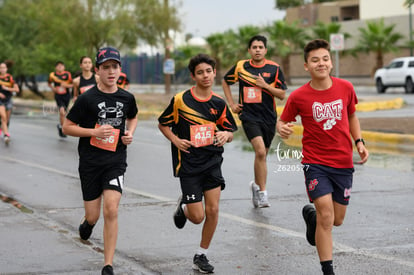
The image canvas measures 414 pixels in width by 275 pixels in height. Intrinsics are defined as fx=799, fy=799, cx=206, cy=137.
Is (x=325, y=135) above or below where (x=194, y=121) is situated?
below

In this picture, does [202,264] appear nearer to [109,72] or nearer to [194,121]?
[194,121]

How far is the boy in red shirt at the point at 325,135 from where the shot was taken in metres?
6.25

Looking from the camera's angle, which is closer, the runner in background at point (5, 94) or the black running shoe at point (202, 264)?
the black running shoe at point (202, 264)

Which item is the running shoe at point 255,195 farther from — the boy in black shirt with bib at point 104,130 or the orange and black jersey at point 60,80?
the orange and black jersey at point 60,80

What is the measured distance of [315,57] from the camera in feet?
20.7

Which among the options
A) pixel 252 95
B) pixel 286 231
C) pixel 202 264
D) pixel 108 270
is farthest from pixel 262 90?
pixel 108 270

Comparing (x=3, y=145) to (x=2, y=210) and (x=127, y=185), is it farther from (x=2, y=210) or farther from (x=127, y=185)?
(x=2, y=210)

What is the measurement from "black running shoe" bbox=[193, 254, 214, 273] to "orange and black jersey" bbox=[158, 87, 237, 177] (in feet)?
2.28

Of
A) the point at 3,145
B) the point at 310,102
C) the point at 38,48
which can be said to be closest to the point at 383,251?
the point at 310,102

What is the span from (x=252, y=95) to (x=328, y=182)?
352 centimetres

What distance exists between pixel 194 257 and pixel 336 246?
1485mm

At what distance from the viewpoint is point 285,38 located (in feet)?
166

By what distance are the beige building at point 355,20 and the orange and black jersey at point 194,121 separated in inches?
1747

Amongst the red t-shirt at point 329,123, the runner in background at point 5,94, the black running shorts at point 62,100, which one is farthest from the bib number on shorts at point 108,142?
the black running shorts at point 62,100
